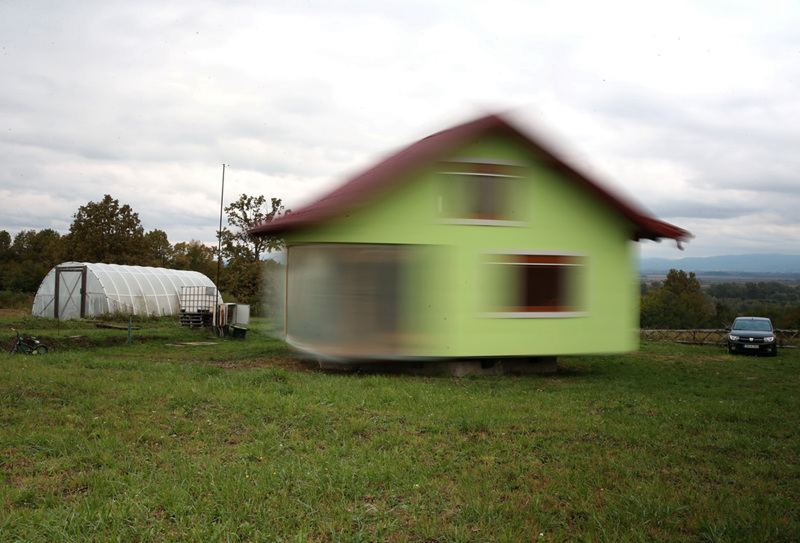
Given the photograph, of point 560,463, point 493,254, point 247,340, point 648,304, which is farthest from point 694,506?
point 648,304

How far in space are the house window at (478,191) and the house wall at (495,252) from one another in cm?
11

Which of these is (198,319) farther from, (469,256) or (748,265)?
(748,265)

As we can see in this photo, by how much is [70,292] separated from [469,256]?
2266 cm

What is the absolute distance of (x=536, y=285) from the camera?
41.6 ft

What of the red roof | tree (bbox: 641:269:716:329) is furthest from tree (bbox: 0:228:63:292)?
tree (bbox: 641:269:716:329)

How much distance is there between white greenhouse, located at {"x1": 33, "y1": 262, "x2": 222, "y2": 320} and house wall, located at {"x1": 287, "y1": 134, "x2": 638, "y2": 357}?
16229 mm

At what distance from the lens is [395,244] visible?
12.0m

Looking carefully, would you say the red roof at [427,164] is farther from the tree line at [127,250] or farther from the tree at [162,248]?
the tree at [162,248]

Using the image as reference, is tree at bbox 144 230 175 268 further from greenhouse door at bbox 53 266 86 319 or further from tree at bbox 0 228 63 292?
greenhouse door at bbox 53 266 86 319

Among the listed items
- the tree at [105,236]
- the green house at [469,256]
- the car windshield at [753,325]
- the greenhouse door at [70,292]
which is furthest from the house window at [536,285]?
the tree at [105,236]

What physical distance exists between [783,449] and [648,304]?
37168 millimetres

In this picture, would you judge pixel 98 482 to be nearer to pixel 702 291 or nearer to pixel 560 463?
pixel 560 463

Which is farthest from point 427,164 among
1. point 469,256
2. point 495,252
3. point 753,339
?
point 753,339

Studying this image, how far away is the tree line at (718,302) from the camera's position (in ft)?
120
